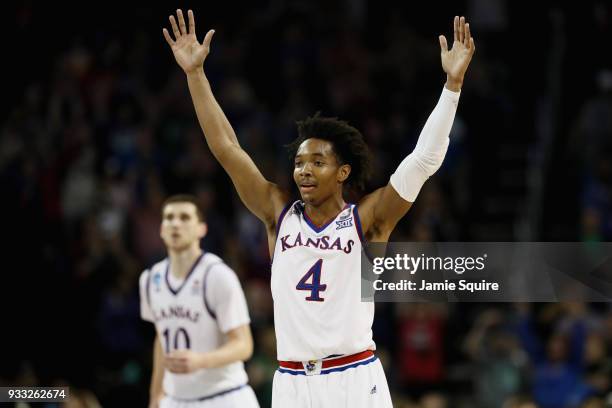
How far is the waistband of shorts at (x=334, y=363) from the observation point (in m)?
5.97

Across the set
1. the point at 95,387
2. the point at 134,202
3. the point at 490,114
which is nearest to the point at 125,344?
the point at 95,387

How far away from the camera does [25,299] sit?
11898 mm

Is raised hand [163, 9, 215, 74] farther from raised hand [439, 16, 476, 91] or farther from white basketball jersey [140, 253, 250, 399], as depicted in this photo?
white basketball jersey [140, 253, 250, 399]

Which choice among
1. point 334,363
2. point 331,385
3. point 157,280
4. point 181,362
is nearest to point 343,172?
point 334,363

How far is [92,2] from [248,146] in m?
4.20

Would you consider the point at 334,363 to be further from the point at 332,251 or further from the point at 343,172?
the point at 343,172

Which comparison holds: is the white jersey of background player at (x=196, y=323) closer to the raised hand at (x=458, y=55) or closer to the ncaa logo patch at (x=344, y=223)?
the ncaa logo patch at (x=344, y=223)

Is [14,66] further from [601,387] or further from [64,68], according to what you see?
[601,387]

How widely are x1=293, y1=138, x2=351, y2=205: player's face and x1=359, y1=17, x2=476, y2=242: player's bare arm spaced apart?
0.22 metres

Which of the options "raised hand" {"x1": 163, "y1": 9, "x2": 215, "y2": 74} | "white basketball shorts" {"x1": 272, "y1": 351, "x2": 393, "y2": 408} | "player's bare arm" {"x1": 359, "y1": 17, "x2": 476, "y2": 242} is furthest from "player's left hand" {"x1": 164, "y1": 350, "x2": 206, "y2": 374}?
"raised hand" {"x1": 163, "y1": 9, "x2": 215, "y2": 74}

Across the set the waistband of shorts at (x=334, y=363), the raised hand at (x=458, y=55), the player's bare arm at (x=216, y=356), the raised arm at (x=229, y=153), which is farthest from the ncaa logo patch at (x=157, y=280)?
the raised hand at (x=458, y=55)

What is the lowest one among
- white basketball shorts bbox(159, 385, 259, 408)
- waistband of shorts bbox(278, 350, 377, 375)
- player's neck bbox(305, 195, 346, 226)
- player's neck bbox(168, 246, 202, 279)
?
waistband of shorts bbox(278, 350, 377, 375)

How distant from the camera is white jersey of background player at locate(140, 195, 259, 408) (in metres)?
8.08

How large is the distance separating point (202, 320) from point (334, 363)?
233cm
